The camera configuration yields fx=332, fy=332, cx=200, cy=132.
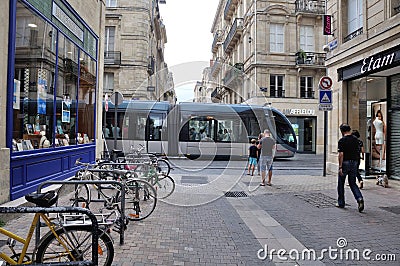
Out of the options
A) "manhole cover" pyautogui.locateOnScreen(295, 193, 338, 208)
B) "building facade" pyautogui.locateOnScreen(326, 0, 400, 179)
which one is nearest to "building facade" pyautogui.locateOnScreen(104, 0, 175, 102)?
"building facade" pyautogui.locateOnScreen(326, 0, 400, 179)

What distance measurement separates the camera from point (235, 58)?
35562 millimetres

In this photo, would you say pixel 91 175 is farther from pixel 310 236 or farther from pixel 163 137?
pixel 163 137

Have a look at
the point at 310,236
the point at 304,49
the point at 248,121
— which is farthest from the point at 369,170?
the point at 304,49

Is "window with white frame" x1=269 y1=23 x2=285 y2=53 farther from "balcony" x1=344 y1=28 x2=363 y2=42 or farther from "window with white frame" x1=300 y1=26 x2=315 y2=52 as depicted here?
"balcony" x1=344 y1=28 x2=363 y2=42

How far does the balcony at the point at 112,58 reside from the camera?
28297 mm

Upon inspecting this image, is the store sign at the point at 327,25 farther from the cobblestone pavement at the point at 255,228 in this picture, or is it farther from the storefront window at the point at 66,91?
the storefront window at the point at 66,91

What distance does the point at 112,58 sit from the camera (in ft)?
93.4

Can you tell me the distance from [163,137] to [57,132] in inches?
428

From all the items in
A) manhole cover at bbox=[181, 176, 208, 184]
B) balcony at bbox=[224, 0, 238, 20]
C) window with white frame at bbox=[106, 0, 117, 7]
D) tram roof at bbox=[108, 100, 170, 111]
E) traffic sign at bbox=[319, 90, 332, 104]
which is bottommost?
manhole cover at bbox=[181, 176, 208, 184]

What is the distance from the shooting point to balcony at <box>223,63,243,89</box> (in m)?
31.4

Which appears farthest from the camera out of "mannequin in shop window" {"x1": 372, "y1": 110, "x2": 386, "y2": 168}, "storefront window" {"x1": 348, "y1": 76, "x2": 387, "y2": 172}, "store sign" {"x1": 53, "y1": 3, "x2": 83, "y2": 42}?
"storefront window" {"x1": 348, "y1": 76, "x2": 387, "y2": 172}

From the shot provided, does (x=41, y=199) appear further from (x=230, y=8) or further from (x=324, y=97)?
(x=230, y=8)

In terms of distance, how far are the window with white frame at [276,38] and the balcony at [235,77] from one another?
4334 mm

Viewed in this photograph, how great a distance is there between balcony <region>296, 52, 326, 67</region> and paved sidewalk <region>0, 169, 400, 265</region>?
67.4ft
